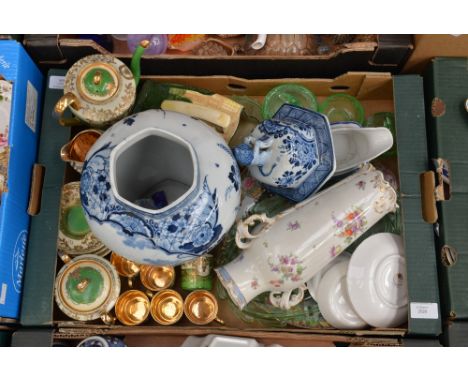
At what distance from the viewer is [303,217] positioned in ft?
3.34

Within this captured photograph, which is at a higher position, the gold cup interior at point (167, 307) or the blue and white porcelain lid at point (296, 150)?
the blue and white porcelain lid at point (296, 150)

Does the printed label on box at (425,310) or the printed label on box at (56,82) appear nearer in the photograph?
the printed label on box at (425,310)

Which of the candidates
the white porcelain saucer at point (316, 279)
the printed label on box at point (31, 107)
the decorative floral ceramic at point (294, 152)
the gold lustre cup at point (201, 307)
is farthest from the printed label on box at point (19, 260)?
the white porcelain saucer at point (316, 279)

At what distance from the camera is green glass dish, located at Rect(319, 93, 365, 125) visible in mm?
1228

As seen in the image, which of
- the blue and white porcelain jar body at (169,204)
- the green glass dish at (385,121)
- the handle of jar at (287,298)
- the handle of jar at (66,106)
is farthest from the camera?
the green glass dish at (385,121)

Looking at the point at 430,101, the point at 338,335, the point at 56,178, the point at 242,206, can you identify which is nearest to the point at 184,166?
the point at 242,206

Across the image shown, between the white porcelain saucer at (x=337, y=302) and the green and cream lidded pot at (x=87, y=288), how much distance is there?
440mm

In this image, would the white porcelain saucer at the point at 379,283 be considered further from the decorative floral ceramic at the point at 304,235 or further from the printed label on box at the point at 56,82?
the printed label on box at the point at 56,82

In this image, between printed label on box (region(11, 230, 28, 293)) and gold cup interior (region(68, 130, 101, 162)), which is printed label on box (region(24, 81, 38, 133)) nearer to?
gold cup interior (region(68, 130, 101, 162))

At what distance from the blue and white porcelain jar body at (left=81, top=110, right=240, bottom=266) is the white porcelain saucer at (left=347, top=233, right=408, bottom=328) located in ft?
1.19

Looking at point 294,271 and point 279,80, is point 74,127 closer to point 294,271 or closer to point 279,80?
point 279,80

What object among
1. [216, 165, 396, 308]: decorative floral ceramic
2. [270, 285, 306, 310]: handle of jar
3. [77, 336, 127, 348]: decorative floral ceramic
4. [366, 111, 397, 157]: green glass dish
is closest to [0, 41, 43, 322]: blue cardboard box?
[77, 336, 127, 348]: decorative floral ceramic

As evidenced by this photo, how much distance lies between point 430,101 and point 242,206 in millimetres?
484

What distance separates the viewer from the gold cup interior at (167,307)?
1092mm
